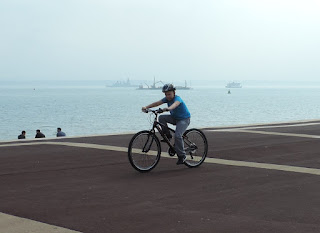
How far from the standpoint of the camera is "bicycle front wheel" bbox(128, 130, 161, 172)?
10055 millimetres

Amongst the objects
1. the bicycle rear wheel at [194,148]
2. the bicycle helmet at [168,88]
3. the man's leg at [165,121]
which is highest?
the bicycle helmet at [168,88]

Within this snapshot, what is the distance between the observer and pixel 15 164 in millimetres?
10891

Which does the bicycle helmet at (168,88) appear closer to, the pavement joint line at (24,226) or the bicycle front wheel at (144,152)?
the bicycle front wheel at (144,152)

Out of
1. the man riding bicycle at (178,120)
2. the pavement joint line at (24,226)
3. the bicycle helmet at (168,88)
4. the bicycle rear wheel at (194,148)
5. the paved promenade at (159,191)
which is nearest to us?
the pavement joint line at (24,226)

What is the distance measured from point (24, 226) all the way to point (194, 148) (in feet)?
16.8

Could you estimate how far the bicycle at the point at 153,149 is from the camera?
33.1 ft

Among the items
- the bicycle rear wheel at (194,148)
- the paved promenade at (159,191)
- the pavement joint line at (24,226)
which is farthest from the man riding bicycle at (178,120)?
the pavement joint line at (24,226)

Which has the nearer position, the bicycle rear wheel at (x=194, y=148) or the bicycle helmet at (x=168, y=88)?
the bicycle helmet at (x=168, y=88)

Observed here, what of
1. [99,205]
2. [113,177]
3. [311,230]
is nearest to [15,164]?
[113,177]

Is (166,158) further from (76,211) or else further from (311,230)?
(311,230)

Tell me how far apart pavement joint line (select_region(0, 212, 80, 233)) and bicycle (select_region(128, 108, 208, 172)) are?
11.6 ft

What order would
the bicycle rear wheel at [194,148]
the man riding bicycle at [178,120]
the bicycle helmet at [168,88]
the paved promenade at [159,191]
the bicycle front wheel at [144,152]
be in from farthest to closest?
1. the bicycle rear wheel at [194,148]
2. the man riding bicycle at [178,120]
3. the bicycle helmet at [168,88]
4. the bicycle front wheel at [144,152]
5. the paved promenade at [159,191]

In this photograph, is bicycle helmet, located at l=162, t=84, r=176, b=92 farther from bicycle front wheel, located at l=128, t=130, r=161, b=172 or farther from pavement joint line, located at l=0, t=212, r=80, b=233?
pavement joint line, located at l=0, t=212, r=80, b=233

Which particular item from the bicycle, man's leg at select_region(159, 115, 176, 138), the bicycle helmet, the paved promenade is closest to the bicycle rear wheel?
the bicycle
